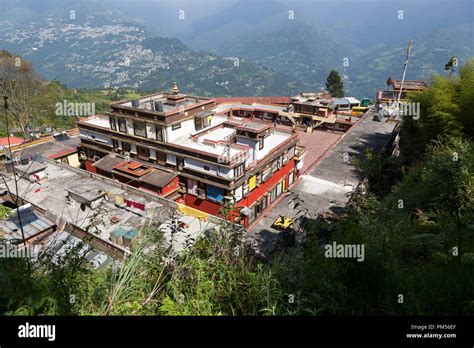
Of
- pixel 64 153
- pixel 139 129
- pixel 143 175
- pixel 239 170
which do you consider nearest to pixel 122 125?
pixel 139 129

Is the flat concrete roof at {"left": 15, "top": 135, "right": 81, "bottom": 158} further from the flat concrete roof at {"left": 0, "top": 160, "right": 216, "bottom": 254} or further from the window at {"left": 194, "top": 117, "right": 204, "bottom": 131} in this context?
the window at {"left": 194, "top": 117, "right": 204, "bottom": 131}

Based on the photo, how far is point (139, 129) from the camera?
1266 inches

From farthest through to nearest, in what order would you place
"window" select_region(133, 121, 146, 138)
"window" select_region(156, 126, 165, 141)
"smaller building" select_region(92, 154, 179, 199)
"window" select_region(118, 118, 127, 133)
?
"window" select_region(118, 118, 127, 133) < "window" select_region(133, 121, 146, 138) < "window" select_region(156, 126, 165, 141) < "smaller building" select_region(92, 154, 179, 199)

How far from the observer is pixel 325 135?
53.6 metres

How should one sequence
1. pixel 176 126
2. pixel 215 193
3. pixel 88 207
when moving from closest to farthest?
pixel 88 207 → pixel 215 193 → pixel 176 126

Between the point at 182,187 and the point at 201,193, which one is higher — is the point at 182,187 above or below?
above

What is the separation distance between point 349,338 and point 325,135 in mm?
52525

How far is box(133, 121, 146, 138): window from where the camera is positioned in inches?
1247

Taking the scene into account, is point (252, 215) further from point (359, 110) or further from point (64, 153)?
point (359, 110)

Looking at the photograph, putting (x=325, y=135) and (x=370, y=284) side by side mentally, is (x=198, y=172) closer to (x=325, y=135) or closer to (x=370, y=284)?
(x=370, y=284)

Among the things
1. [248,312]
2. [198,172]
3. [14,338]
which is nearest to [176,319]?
[14,338]

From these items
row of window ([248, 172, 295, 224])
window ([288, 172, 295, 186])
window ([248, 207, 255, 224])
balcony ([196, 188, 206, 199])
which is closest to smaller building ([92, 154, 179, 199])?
balcony ([196, 188, 206, 199])

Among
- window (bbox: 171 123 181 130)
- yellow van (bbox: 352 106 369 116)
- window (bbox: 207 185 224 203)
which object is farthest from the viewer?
yellow van (bbox: 352 106 369 116)

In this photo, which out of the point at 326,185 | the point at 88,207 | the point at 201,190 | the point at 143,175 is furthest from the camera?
the point at 326,185
